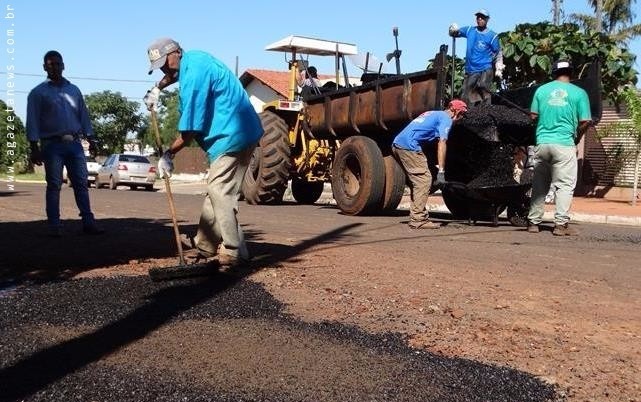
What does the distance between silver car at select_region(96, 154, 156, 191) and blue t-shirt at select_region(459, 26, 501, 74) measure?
60.3 feet

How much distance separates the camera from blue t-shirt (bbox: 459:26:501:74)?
9148mm

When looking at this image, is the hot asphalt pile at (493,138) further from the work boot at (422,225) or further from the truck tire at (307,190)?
the truck tire at (307,190)

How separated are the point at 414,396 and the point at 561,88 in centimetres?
589

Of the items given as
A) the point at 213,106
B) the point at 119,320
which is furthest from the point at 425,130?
the point at 119,320

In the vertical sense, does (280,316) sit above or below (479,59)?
below

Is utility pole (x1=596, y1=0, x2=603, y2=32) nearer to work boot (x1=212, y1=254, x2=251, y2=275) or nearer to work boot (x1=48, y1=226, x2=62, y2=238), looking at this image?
work boot (x1=48, y1=226, x2=62, y2=238)

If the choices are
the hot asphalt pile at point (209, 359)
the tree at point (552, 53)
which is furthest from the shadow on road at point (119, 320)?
the tree at point (552, 53)

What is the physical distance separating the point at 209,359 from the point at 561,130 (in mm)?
5815

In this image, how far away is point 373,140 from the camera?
10.3m

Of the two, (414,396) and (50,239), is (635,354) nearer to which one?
(414,396)

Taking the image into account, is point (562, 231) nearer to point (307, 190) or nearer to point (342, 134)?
point (342, 134)

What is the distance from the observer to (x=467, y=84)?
9289 mm

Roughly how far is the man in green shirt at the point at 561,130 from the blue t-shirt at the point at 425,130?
1.04m

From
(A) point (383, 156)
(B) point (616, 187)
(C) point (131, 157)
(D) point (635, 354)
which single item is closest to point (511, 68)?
(B) point (616, 187)
